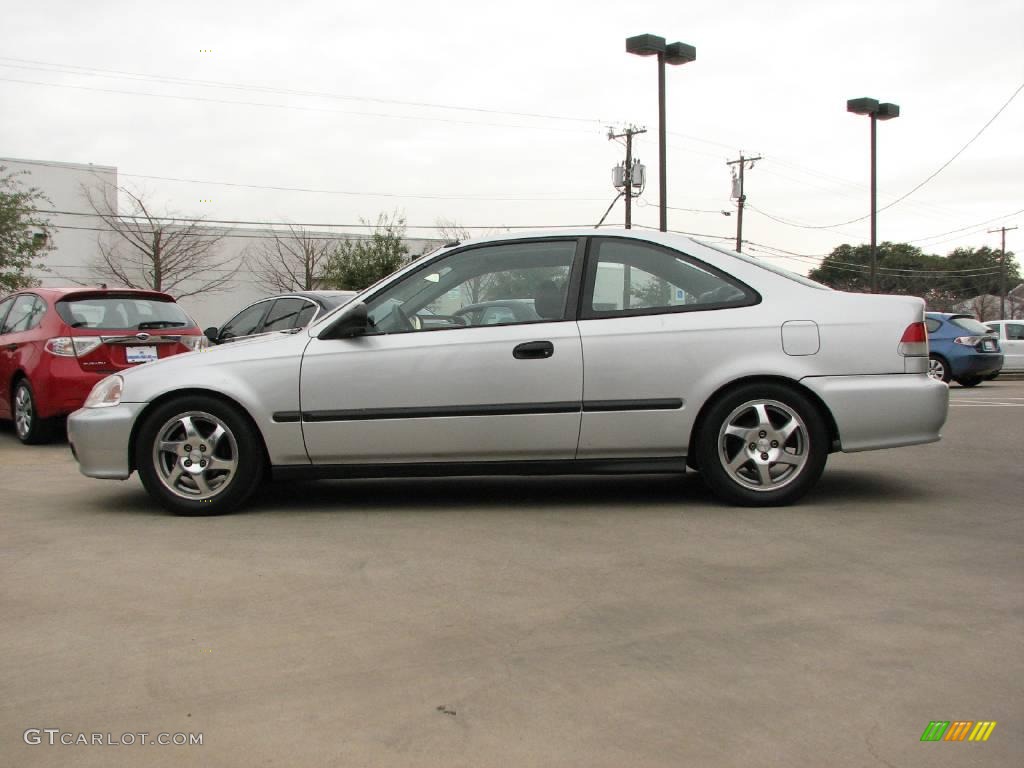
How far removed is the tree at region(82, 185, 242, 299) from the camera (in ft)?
165

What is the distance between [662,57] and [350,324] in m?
14.8

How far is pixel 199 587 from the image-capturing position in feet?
14.5

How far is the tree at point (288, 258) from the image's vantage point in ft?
185

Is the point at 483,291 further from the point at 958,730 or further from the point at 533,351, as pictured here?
the point at 958,730

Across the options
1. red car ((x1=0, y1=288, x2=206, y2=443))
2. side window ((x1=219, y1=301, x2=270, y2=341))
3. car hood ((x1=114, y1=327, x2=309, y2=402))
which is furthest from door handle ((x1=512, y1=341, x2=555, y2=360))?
side window ((x1=219, y1=301, x2=270, y2=341))

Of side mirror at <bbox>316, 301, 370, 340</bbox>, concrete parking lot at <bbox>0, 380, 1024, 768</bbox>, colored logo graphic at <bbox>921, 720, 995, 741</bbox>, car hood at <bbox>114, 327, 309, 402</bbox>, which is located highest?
side mirror at <bbox>316, 301, 370, 340</bbox>

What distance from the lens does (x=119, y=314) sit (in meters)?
10.1

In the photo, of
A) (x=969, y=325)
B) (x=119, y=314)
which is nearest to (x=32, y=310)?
(x=119, y=314)

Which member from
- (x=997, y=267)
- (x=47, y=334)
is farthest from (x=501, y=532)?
(x=997, y=267)

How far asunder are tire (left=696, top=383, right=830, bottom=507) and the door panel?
79 centimetres

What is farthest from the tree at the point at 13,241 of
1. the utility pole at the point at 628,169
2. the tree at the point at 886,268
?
the tree at the point at 886,268

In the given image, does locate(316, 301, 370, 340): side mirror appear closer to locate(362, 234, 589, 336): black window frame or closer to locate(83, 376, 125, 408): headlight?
locate(362, 234, 589, 336): black window frame

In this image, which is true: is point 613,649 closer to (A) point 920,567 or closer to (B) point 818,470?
(A) point 920,567

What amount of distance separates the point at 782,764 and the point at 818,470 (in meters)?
3.37
